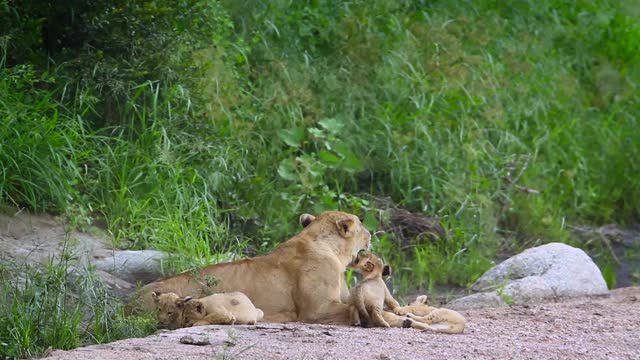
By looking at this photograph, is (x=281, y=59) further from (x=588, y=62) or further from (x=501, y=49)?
(x=588, y=62)

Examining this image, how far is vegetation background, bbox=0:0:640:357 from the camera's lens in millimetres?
9656

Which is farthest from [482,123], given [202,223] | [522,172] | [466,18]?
[202,223]

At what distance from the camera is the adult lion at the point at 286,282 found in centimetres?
830

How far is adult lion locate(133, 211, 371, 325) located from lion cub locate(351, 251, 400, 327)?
0.13m

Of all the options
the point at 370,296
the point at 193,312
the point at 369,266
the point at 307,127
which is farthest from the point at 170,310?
the point at 307,127

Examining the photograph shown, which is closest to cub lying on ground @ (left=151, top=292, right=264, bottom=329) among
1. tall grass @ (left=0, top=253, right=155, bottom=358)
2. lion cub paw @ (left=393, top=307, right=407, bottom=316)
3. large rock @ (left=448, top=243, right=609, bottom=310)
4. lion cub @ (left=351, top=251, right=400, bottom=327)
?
tall grass @ (left=0, top=253, right=155, bottom=358)

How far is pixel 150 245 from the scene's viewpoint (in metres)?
9.60

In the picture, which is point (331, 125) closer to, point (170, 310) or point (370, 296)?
point (370, 296)

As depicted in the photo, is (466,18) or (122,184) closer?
(122,184)

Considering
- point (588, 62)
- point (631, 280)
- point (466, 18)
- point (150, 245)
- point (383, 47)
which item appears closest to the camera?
point (150, 245)

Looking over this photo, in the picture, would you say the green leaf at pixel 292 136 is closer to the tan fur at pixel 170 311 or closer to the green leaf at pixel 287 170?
the green leaf at pixel 287 170

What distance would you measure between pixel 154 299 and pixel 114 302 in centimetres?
25

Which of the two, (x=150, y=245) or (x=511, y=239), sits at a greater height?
(x=150, y=245)

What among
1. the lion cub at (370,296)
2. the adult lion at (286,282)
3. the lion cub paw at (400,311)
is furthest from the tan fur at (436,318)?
the adult lion at (286,282)
